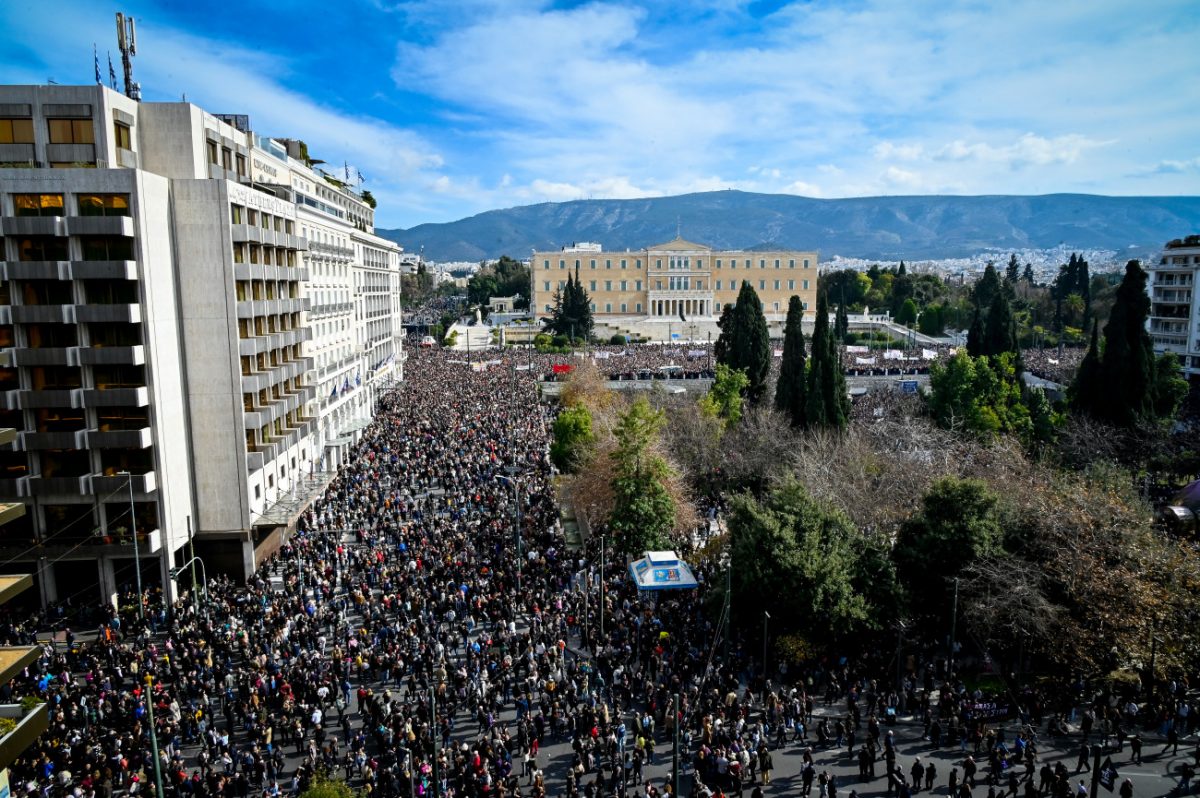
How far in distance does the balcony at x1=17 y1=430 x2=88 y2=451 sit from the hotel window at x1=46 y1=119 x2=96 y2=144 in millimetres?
8603

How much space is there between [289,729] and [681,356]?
67.7 metres

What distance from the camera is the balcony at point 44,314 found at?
2316 cm

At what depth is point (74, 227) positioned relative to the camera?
75.2 ft

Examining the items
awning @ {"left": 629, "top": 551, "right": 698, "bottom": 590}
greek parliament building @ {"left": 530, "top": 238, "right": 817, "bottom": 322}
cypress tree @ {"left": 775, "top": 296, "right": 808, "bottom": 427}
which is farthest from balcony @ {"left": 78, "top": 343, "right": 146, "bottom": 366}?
greek parliament building @ {"left": 530, "top": 238, "right": 817, "bottom": 322}

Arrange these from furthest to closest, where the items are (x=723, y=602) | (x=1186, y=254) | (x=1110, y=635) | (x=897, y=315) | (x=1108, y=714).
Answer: (x=897, y=315) → (x=1186, y=254) → (x=723, y=602) → (x=1110, y=635) → (x=1108, y=714)

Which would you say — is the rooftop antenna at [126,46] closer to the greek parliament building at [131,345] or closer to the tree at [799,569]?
the greek parliament building at [131,345]

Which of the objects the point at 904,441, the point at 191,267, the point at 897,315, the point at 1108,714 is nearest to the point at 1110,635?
the point at 1108,714

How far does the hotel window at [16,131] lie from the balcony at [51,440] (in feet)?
28.2

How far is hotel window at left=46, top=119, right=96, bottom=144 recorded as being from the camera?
23.3 m

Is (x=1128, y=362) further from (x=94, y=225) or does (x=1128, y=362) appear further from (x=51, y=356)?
(x=51, y=356)

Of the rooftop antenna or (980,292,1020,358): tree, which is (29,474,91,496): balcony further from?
(980,292,1020,358): tree

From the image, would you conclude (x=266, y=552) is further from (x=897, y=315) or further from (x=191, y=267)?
(x=897, y=315)

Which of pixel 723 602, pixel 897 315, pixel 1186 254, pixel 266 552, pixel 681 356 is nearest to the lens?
pixel 723 602

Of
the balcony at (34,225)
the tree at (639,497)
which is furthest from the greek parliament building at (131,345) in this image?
the tree at (639,497)
